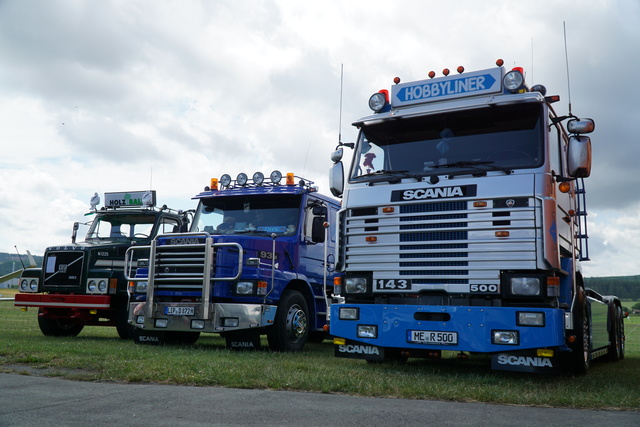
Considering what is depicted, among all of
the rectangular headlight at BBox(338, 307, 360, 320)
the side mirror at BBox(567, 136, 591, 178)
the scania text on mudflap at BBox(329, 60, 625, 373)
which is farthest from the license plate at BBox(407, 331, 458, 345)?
the side mirror at BBox(567, 136, 591, 178)

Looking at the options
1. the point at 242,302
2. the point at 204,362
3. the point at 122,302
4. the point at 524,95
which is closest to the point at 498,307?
the point at 524,95

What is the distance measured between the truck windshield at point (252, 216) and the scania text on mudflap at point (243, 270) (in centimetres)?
2

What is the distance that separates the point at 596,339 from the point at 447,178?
3.62 metres

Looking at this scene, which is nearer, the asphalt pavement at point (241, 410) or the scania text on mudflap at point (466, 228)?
the asphalt pavement at point (241, 410)

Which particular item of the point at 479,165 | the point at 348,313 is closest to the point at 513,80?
the point at 479,165

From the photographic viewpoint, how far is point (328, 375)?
25.0 feet

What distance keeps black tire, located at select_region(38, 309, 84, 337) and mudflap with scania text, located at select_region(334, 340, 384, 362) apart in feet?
26.3

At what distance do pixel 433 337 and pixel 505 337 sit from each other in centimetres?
85

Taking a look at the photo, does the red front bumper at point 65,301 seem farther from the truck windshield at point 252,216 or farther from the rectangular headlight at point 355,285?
the rectangular headlight at point 355,285

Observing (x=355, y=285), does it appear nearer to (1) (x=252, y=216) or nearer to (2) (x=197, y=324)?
(2) (x=197, y=324)

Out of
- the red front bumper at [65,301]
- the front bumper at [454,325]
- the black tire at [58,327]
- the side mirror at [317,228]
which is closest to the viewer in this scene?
the front bumper at [454,325]

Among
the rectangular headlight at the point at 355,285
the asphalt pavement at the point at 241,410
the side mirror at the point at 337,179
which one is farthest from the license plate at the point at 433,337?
the side mirror at the point at 337,179

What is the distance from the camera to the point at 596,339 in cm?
936

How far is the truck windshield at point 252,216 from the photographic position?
38.2ft
